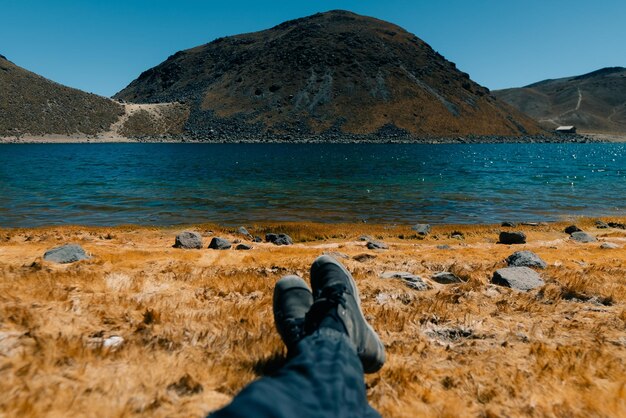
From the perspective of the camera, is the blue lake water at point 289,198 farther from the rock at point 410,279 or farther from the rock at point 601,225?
the rock at point 410,279

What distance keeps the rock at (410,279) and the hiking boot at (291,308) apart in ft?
10.8

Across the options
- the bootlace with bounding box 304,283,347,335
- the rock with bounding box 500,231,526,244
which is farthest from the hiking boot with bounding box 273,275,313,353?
the rock with bounding box 500,231,526,244

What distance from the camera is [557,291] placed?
6531 millimetres

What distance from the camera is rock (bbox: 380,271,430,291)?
273 inches

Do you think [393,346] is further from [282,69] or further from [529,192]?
[282,69]

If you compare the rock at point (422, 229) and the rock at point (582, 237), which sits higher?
the rock at point (582, 237)

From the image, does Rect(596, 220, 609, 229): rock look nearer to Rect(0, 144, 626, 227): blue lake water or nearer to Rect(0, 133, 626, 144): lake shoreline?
Rect(0, 144, 626, 227): blue lake water

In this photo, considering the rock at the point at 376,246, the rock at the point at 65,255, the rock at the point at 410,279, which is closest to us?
the rock at the point at 410,279

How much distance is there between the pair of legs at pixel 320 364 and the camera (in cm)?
195

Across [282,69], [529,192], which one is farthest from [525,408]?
[282,69]

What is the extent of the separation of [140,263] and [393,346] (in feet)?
22.1

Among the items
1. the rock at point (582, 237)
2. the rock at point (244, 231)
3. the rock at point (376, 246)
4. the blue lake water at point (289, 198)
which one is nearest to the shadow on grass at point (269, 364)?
the rock at point (376, 246)

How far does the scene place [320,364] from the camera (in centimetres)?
238

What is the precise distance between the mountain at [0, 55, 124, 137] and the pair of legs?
156 meters
